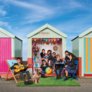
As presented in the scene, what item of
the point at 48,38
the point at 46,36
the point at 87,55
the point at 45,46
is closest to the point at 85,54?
the point at 87,55

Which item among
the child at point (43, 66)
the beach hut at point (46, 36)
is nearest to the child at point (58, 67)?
the child at point (43, 66)

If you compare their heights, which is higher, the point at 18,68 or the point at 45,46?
the point at 45,46

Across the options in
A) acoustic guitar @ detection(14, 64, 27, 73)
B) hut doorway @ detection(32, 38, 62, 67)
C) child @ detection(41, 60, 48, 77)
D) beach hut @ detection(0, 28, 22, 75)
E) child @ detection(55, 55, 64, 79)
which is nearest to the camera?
acoustic guitar @ detection(14, 64, 27, 73)

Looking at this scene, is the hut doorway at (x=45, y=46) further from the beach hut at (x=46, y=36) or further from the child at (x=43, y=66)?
the child at (x=43, y=66)

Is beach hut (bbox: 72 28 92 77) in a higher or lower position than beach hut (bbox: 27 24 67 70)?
lower

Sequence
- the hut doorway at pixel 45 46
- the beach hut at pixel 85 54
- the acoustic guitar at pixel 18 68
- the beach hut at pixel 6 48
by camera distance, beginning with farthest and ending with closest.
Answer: the hut doorway at pixel 45 46 < the beach hut at pixel 6 48 < the beach hut at pixel 85 54 < the acoustic guitar at pixel 18 68

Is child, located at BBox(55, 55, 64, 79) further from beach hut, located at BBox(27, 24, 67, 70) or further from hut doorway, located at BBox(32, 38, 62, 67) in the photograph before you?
hut doorway, located at BBox(32, 38, 62, 67)

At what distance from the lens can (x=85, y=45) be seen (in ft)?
58.4

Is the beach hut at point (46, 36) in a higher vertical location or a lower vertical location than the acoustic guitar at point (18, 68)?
higher

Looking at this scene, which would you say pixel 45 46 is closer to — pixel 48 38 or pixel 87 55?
pixel 48 38

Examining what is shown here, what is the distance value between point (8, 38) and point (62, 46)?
9.83 ft

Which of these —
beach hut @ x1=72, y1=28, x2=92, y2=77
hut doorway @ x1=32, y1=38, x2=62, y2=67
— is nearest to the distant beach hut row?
beach hut @ x1=72, y1=28, x2=92, y2=77

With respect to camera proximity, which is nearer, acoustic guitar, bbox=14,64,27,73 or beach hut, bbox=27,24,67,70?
acoustic guitar, bbox=14,64,27,73

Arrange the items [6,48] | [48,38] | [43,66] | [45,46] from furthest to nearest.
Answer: [45,46] → [48,38] → [6,48] → [43,66]
